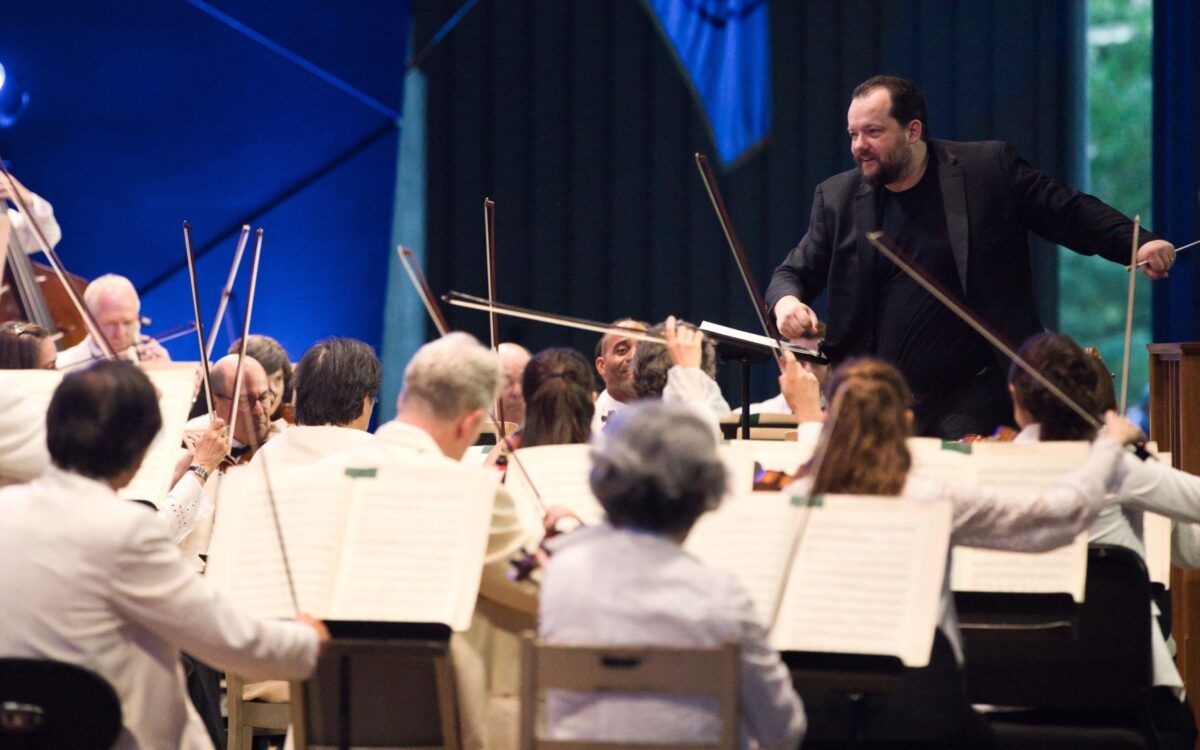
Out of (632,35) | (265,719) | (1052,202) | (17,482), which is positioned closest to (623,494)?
(265,719)

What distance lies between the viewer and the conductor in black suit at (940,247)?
12.2ft

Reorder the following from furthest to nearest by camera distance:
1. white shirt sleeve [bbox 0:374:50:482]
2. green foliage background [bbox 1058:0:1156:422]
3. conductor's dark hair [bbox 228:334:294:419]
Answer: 1. green foliage background [bbox 1058:0:1156:422]
2. conductor's dark hair [bbox 228:334:294:419]
3. white shirt sleeve [bbox 0:374:50:482]

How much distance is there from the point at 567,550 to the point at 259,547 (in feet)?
2.41

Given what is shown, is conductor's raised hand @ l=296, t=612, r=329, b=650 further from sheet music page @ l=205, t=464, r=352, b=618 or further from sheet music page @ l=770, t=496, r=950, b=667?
sheet music page @ l=770, t=496, r=950, b=667

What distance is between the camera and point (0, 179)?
493cm

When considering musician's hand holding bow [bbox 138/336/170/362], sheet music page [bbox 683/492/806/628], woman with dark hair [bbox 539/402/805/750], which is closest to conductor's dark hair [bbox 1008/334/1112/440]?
sheet music page [bbox 683/492/806/628]

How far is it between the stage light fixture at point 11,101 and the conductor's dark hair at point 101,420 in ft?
14.8

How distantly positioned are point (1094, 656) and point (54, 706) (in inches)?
73.4

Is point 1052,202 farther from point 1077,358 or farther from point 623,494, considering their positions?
point 623,494

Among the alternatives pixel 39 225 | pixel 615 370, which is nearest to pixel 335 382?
pixel 615 370

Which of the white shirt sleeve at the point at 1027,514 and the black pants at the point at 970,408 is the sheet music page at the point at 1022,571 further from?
the black pants at the point at 970,408

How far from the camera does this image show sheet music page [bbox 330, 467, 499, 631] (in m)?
2.35

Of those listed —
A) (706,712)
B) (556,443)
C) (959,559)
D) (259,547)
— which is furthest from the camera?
(556,443)

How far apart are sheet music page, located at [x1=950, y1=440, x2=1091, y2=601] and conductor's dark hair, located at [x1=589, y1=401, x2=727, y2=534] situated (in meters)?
0.84
